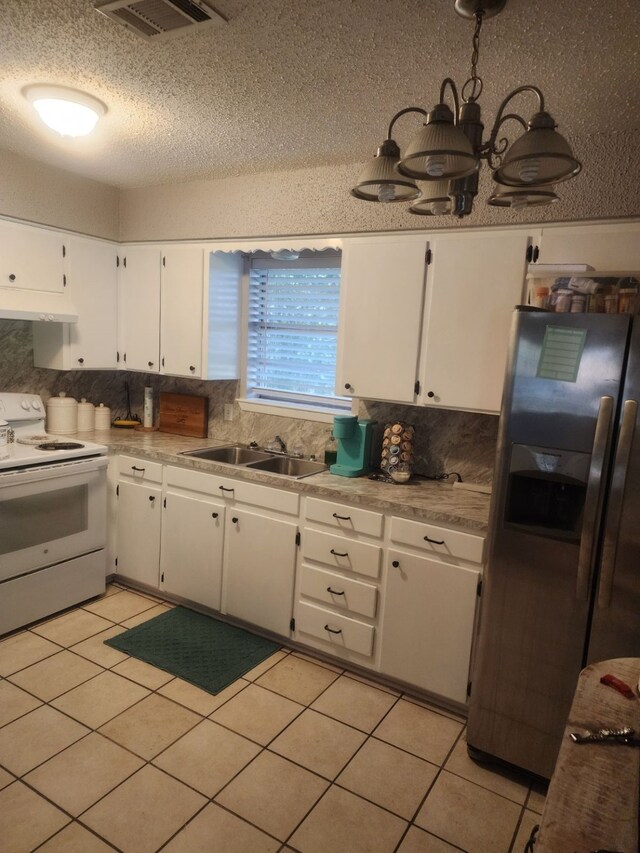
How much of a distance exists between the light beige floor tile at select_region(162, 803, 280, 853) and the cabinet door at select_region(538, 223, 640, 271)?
2.40 metres

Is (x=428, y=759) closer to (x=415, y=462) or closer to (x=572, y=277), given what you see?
(x=415, y=462)

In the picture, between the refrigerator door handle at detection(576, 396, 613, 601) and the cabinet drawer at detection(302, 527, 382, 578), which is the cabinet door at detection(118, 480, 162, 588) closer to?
the cabinet drawer at detection(302, 527, 382, 578)

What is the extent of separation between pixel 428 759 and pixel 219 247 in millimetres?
2837

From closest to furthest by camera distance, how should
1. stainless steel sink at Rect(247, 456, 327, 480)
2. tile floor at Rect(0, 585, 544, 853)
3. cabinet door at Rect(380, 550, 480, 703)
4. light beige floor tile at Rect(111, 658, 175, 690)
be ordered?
tile floor at Rect(0, 585, 544, 853), cabinet door at Rect(380, 550, 480, 703), light beige floor tile at Rect(111, 658, 175, 690), stainless steel sink at Rect(247, 456, 327, 480)

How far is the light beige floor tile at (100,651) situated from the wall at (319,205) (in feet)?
7.66

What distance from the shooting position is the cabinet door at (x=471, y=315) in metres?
2.49

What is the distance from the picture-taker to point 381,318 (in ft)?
9.19

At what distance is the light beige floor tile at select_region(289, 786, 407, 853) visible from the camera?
1809 millimetres

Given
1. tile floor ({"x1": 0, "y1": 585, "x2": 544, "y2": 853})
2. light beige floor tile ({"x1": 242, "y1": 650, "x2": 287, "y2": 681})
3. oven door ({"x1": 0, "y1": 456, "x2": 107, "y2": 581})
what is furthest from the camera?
oven door ({"x1": 0, "y1": 456, "x2": 107, "y2": 581})

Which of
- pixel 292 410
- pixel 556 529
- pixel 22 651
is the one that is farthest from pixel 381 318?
pixel 22 651

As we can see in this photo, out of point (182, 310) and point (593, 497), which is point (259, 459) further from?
point (593, 497)

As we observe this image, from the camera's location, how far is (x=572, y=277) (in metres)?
2.08

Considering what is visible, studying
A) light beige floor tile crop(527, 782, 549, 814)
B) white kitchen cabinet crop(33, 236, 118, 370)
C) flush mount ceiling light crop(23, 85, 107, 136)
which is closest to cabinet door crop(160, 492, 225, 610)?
white kitchen cabinet crop(33, 236, 118, 370)

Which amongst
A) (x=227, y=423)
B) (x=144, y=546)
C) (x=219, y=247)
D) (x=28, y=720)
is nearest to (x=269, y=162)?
(x=219, y=247)
